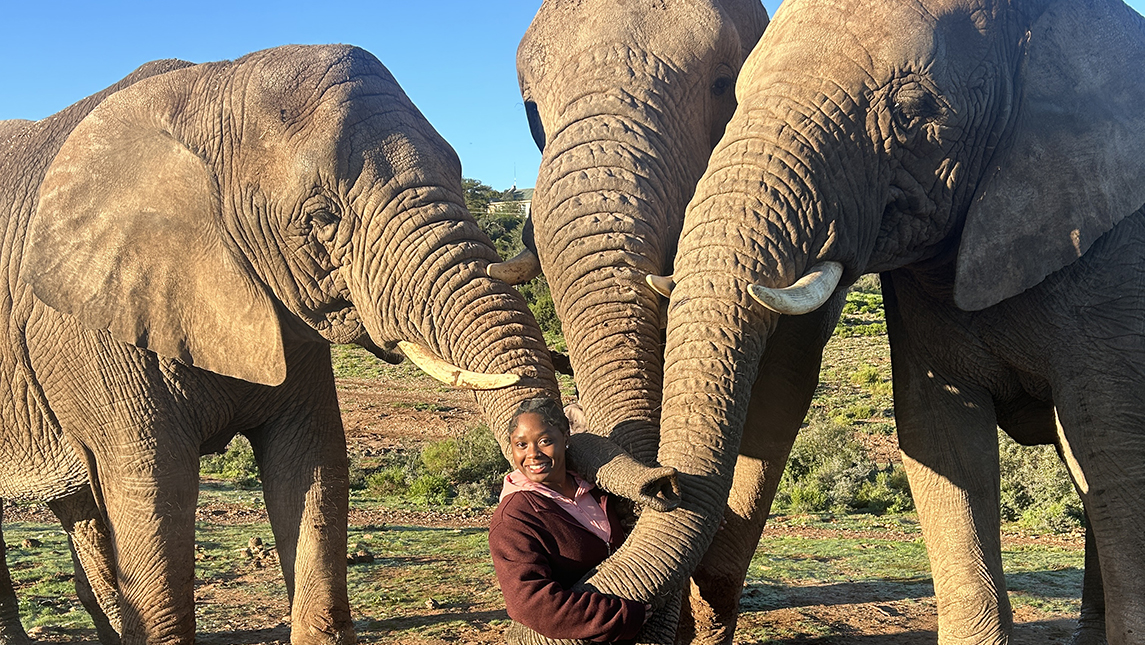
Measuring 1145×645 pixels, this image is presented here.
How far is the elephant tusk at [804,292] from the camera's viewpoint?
3.57 metres

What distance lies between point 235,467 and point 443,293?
10.7 meters

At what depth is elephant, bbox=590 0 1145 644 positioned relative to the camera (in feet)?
12.4

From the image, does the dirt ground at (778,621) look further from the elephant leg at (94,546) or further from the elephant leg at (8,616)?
the elephant leg at (94,546)

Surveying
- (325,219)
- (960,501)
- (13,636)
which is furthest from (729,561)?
(13,636)

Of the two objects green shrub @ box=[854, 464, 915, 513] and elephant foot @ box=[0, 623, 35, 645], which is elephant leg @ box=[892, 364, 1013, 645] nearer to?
elephant foot @ box=[0, 623, 35, 645]

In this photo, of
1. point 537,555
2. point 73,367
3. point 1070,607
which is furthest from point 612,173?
point 1070,607

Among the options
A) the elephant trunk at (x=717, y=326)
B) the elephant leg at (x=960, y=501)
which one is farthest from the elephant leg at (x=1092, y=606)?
the elephant trunk at (x=717, y=326)

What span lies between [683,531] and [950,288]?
5.65ft

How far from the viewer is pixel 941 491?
4773 millimetres

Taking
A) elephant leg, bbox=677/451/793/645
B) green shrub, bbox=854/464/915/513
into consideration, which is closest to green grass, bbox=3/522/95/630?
elephant leg, bbox=677/451/793/645

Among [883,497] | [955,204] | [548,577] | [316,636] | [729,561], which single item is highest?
[955,204]

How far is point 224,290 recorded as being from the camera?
5.28 metres

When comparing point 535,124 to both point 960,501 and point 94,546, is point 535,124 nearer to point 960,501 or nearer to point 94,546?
point 960,501

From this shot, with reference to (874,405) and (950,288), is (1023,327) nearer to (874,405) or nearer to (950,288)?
(950,288)
